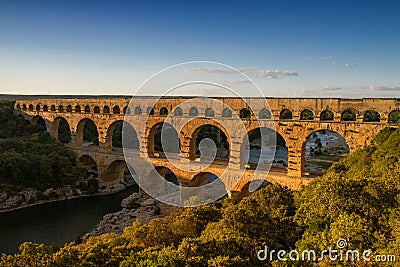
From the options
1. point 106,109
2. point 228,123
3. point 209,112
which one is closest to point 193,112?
point 209,112

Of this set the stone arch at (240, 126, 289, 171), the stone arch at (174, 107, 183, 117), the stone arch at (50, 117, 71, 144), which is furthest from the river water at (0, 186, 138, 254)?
the stone arch at (240, 126, 289, 171)

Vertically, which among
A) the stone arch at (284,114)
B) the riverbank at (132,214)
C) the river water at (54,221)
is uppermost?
the stone arch at (284,114)

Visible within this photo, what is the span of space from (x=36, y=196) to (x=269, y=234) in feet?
63.9

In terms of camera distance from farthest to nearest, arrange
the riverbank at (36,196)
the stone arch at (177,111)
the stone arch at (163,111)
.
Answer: the stone arch at (163,111), the stone arch at (177,111), the riverbank at (36,196)

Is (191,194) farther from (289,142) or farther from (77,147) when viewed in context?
(77,147)

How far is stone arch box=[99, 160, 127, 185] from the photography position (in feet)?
88.0

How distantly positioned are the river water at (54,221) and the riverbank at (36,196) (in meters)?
0.38

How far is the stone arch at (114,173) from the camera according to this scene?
26.8 m

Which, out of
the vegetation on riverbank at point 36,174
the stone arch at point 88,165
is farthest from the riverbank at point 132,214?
the stone arch at point 88,165

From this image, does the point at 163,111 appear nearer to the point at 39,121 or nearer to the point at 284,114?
the point at 284,114

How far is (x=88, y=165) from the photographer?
94.2 ft

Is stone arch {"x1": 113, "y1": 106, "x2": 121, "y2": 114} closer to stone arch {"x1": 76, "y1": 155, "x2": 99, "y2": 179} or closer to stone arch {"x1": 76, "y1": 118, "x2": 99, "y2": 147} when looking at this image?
stone arch {"x1": 76, "y1": 118, "x2": 99, "y2": 147}

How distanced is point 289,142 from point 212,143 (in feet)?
61.6

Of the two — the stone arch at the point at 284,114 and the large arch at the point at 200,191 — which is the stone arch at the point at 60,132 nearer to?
the large arch at the point at 200,191
